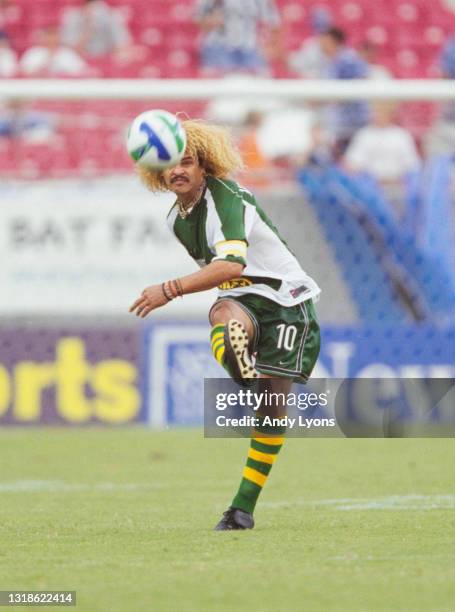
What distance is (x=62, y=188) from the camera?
46.6 ft

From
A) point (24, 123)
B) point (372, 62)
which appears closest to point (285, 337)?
point (24, 123)

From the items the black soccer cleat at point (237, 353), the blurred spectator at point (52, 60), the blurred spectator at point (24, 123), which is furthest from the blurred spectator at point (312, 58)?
the black soccer cleat at point (237, 353)

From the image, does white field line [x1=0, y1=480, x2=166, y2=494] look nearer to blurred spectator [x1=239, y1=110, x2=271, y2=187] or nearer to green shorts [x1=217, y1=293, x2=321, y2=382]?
green shorts [x1=217, y1=293, x2=321, y2=382]

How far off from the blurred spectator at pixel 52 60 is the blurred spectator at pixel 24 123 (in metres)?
1.49

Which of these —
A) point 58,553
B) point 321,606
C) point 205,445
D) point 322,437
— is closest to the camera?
point 321,606

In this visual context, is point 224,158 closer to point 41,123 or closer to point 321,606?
point 321,606

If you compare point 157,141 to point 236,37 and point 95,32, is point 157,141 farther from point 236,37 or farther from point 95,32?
point 95,32

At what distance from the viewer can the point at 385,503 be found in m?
8.42

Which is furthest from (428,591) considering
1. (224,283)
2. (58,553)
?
(224,283)

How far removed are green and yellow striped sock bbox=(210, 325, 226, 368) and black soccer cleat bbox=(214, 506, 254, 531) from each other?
30.1 inches

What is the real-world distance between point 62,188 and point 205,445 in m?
3.23

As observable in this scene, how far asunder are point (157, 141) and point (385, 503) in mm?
2794

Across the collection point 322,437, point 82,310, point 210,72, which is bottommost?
point 322,437

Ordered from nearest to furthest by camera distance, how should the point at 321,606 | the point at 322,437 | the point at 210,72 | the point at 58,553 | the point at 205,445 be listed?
the point at 321,606 < the point at 58,553 < the point at 205,445 < the point at 322,437 < the point at 210,72
